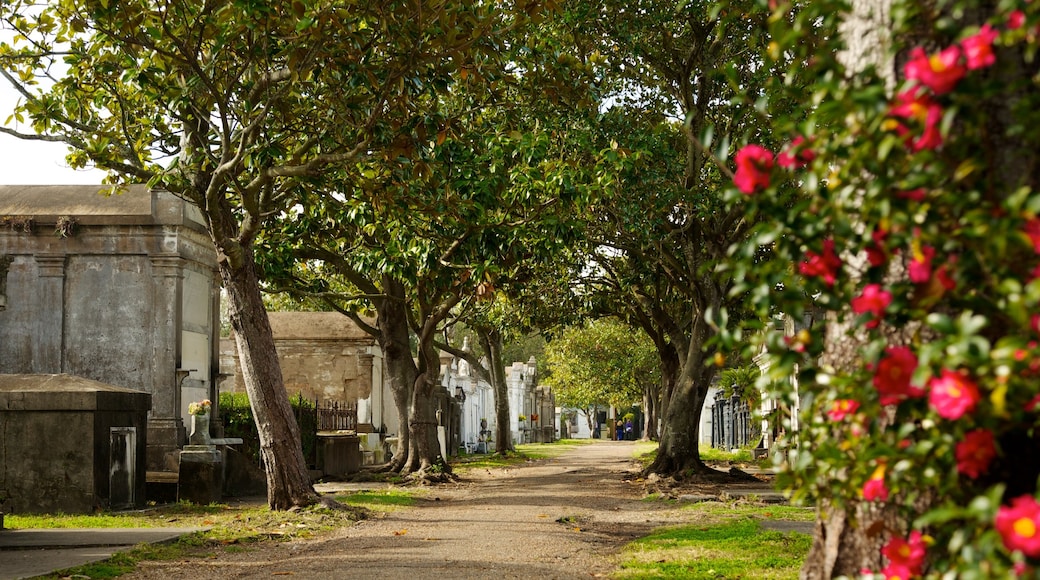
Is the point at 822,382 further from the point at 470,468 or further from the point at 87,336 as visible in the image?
the point at 470,468

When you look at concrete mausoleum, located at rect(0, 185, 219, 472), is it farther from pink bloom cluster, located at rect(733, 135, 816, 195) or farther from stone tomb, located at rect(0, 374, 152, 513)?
pink bloom cluster, located at rect(733, 135, 816, 195)

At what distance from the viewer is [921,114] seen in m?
2.96

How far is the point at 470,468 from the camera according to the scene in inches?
1147

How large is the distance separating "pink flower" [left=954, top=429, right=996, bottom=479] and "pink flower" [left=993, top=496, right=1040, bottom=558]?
1.78ft

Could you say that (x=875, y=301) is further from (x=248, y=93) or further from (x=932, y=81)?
(x=248, y=93)

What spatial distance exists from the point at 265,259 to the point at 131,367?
2724mm

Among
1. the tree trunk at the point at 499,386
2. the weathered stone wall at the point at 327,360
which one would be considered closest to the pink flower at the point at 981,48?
the weathered stone wall at the point at 327,360

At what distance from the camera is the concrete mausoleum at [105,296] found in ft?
56.5

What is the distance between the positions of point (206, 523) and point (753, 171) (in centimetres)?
1069

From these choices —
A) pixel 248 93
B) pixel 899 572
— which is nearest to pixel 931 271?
pixel 899 572

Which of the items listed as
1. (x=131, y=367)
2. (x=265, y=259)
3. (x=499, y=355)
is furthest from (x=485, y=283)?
(x=499, y=355)

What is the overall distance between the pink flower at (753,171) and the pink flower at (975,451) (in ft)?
3.12

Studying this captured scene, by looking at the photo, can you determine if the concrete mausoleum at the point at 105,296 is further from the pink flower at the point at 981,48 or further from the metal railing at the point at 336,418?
the pink flower at the point at 981,48

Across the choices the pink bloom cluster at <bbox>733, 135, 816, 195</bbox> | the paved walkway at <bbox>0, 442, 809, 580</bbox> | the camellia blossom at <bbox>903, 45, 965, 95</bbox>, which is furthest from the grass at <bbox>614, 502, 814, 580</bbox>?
the camellia blossom at <bbox>903, 45, 965, 95</bbox>
